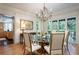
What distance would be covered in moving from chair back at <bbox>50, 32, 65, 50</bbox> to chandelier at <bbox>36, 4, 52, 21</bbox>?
38 centimetres

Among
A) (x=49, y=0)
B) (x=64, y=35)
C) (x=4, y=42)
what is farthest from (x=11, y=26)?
(x=64, y=35)

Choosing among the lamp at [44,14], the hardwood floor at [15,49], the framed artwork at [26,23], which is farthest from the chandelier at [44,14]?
the hardwood floor at [15,49]

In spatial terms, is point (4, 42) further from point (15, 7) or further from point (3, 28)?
point (15, 7)

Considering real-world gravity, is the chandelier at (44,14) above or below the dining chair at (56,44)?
above

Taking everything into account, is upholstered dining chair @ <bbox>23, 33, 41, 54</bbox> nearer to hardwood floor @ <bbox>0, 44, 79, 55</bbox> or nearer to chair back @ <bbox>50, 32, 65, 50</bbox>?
hardwood floor @ <bbox>0, 44, 79, 55</bbox>

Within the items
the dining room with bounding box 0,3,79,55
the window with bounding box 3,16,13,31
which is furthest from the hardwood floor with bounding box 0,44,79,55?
the window with bounding box 3,16,13,31

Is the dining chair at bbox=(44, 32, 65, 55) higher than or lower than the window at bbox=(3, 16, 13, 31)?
lower

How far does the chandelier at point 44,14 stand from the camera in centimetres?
226

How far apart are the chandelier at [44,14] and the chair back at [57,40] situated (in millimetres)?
377

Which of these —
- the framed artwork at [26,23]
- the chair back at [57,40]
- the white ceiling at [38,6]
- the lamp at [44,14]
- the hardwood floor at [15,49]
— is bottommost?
the hardwood floor at [15,49]

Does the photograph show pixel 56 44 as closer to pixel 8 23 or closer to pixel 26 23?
pixel 26 23

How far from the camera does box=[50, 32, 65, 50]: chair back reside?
2.27 metres

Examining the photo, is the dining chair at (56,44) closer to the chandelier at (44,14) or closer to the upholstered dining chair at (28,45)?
the upholstered dining chair at (28,45)

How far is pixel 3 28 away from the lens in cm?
226
